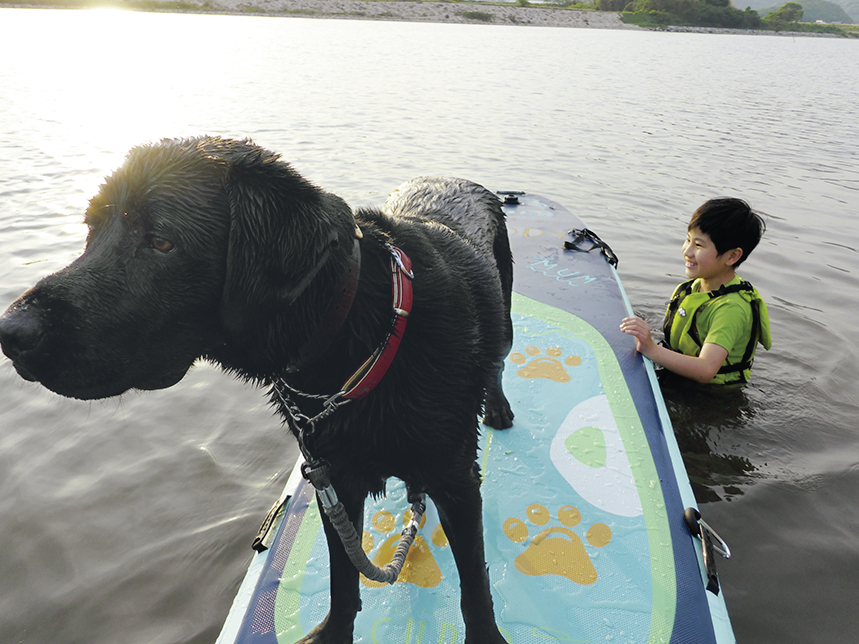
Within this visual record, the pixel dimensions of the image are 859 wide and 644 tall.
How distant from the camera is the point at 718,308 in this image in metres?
3.58

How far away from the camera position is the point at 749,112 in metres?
15.9

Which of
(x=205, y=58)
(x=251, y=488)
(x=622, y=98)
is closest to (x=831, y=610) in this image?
(x=251, y=488)

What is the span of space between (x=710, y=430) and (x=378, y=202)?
6.06m

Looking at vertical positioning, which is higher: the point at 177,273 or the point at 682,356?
the point at 177,273

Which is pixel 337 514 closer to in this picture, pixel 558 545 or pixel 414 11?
pixel 558 545

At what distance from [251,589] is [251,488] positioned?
3.80 ft

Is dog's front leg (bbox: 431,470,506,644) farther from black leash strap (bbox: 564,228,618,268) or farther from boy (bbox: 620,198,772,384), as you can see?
black leash strap (bbox: 564,228,618,268)

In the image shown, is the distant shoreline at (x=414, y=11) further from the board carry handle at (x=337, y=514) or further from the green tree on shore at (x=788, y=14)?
the board carry handle at (x=337, y=514)

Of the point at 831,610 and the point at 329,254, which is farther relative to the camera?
the point at 831,610

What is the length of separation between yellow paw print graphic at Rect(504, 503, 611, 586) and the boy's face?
210 centimetres

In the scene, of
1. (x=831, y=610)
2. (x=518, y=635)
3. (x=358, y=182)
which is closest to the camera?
(x=518, y=635)

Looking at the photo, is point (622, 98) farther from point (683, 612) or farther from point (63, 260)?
point (683, 612)

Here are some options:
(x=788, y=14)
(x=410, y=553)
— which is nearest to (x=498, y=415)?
(x=410, y=553)

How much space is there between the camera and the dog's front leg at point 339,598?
6.41ft
